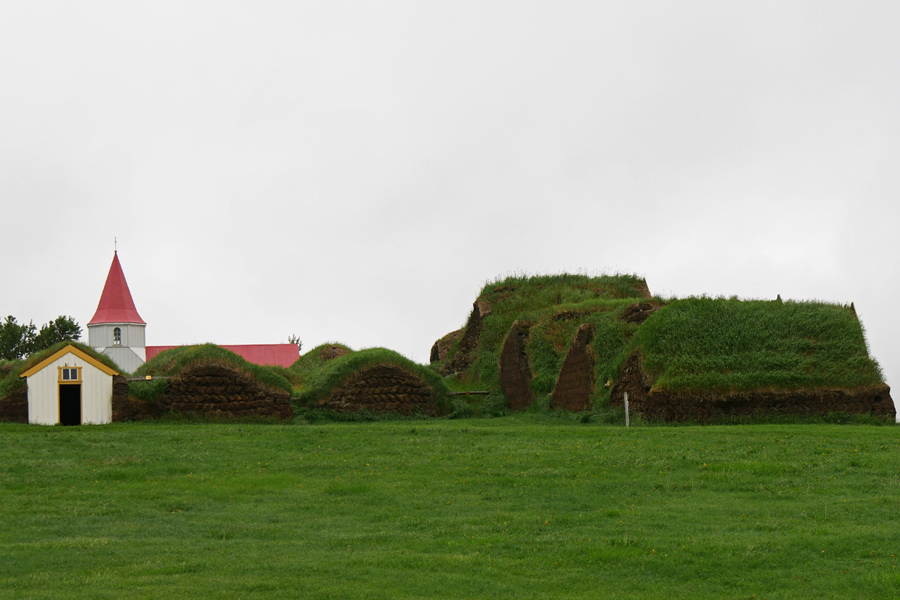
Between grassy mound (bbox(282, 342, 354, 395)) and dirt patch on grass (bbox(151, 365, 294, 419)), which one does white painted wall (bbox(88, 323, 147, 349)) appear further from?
dirt patch on grass (bbox(151, 365, 294, 419))

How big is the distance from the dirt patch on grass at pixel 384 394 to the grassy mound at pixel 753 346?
7851mm

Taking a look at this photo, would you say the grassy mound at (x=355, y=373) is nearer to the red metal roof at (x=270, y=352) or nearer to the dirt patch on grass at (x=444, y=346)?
the dirt patch on grass at (x=444, y=346)

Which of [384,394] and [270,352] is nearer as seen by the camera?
[384,394]

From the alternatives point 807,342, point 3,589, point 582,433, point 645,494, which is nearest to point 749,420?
point 807,342

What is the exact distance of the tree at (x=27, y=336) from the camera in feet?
214

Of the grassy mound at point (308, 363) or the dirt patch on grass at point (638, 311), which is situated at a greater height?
A: the dirt patch on grass at point (638, 311)

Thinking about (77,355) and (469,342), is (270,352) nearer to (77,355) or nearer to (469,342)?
(469,342)

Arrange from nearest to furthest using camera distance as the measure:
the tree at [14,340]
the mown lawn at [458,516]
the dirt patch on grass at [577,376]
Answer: the mown lawn at [458,516] < the dirt patch on grass at [577,376] < the tree at [14,340]

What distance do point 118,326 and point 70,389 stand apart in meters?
43.2

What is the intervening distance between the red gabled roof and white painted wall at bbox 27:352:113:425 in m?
42.8

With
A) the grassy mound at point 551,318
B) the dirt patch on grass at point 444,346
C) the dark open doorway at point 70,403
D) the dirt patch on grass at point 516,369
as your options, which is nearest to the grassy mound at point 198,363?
the dark open doorway at point 70,403

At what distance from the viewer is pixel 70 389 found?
2689 centimetres

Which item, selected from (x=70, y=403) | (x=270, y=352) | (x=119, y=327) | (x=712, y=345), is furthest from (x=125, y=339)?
(x=712, y=345)

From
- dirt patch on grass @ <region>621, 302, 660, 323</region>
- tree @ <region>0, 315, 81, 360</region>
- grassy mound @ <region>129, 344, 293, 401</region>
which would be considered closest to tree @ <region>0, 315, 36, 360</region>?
tree @ <region>0, 315, 81, 360</region>
